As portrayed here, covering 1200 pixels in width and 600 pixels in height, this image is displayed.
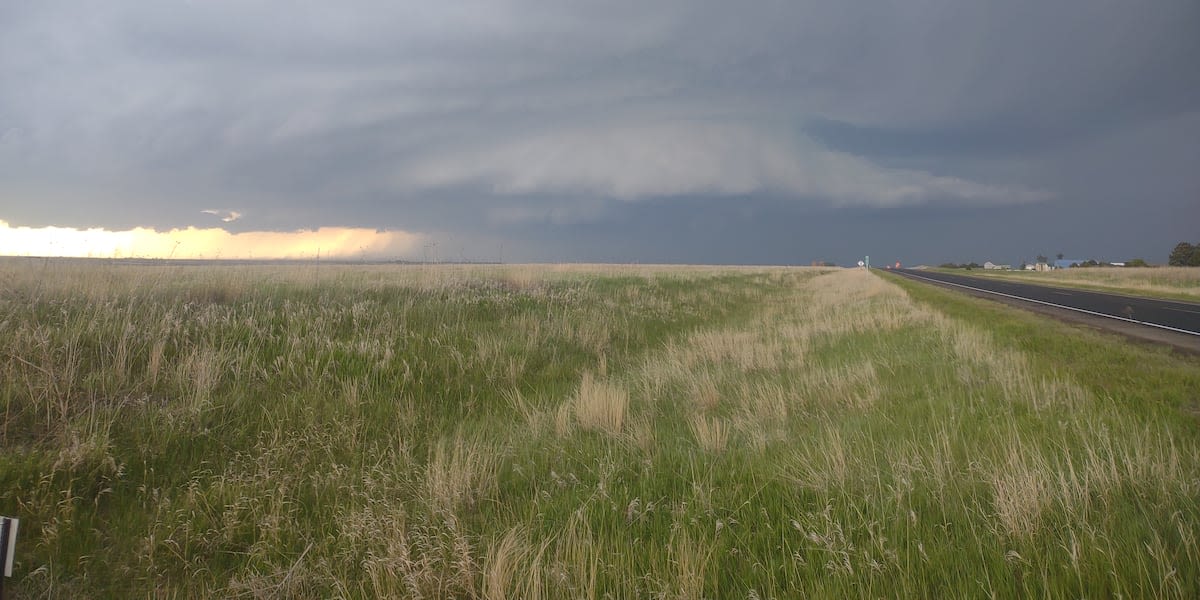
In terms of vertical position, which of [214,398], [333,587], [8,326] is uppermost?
[8,326]

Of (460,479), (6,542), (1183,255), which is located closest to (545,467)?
(460,479)

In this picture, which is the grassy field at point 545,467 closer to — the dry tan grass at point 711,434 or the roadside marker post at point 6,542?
the dry tan grass at point 711,434

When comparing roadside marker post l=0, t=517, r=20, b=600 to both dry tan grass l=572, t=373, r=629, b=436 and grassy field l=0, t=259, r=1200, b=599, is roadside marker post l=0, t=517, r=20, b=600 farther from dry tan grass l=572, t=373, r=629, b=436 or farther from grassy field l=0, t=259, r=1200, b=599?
dry tan grass l=572, t=373, r=629, b=436

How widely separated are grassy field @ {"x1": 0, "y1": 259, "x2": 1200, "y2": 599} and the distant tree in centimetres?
9546

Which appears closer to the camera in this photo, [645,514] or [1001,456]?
[645,514]

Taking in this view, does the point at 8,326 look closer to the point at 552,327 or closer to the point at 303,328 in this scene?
the point at 303,328

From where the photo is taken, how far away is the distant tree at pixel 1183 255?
69375 mm

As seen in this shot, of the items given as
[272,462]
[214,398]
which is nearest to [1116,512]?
[272,462]

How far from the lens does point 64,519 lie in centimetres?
321

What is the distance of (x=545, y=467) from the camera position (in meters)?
4.18

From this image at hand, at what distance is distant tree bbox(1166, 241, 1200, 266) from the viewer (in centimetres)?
6938

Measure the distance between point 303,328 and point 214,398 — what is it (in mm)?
2464

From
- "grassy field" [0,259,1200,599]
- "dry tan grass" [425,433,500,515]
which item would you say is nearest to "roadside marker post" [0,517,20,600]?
"grassy field" [0,259,1200,599]

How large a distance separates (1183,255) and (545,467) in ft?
351
